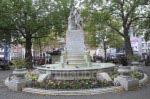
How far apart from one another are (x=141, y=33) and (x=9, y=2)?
19.8 metres

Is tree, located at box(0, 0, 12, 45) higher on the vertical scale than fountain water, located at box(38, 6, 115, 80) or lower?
higher

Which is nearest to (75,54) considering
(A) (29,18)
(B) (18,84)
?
(B) (18,84)

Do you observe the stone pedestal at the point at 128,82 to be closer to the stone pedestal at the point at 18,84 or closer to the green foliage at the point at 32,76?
the stone pedestal at the point at 18,84

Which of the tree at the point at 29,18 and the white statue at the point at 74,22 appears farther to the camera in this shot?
the tree at the point at 29,18

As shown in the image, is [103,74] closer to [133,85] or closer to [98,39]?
[133,85]

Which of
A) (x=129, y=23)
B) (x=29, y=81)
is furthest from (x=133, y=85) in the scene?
(x=129, y=23)

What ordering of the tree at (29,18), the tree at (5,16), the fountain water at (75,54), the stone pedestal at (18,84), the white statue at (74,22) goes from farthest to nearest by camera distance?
the tree at (29,18), the tree at (5,16), the white statue at (74,22), the fountain water at (75,54), the stone pedestal at (18,84)

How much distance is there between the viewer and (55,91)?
16547 millimetres

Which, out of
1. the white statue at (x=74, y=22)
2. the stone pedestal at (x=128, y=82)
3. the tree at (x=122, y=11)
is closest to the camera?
the stone pedestal at (x=128, y=82)

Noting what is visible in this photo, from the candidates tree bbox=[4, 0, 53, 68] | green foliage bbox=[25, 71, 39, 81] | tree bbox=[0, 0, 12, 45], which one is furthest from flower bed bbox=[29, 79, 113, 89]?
tree bbox=[0, 0, 12, 45]

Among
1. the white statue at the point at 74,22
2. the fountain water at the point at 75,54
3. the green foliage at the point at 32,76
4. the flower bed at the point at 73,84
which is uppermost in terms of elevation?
the white statue at the point at 74,22

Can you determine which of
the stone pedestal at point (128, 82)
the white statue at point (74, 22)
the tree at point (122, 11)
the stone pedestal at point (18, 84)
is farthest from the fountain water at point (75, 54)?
the tree at point (122, 11)

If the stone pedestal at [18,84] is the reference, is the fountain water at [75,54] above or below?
above

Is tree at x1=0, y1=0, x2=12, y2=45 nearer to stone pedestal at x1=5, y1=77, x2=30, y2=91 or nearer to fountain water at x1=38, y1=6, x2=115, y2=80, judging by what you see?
fountain water at x1=38, y1=6, x2=115, y2=80
